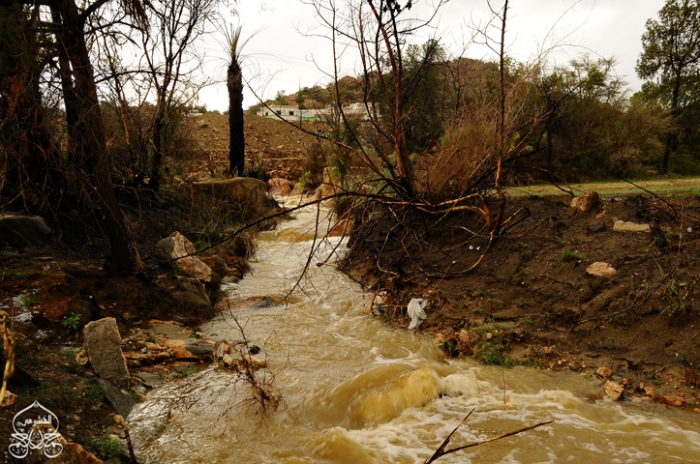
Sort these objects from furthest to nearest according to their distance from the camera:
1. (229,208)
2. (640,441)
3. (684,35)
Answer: (684,35), (229,208), (640,441)

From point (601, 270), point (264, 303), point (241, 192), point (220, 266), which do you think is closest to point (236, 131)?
point (241, 192)

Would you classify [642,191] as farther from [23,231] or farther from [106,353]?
[23,231]

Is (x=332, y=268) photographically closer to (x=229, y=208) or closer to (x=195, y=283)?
(x=195, y=283)

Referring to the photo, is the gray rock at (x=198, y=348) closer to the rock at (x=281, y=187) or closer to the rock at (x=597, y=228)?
the rock at (x=597, y=228)

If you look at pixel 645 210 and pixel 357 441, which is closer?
pixel 357 441

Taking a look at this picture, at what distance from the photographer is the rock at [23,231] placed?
17.4ft

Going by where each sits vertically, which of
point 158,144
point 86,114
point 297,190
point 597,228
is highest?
point 86,114

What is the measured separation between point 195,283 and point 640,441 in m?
5.05

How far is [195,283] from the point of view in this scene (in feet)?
20.4

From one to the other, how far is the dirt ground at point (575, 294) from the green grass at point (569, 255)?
10 millimetres

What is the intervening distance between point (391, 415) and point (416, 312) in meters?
1.83

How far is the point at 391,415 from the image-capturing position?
3.84 metres

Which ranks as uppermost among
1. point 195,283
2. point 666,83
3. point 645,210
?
point 666,83

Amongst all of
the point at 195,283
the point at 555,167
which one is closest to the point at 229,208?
the point at 195,283
